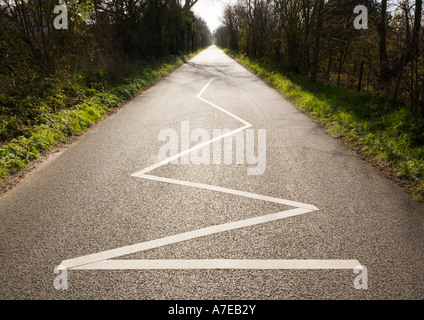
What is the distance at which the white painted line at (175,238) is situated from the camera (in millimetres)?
2820

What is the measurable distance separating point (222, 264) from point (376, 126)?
6.10 meters

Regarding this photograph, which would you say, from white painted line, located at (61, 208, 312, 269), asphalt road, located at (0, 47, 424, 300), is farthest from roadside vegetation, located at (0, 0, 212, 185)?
white painted line, located at (61, 208, 312, 269)

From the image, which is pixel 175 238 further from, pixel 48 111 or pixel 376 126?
pixel 48 111

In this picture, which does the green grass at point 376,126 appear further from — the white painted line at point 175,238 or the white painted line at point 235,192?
the white painted line at point 175,238

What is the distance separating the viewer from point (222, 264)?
2740 millimetres

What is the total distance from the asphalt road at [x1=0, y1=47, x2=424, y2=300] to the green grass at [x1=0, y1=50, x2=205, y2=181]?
658 mm

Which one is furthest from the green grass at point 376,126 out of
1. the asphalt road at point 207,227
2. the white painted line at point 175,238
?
the white painted line at point 175,238

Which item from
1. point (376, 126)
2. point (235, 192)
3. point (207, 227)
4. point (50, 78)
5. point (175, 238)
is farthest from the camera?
point (50, 78)

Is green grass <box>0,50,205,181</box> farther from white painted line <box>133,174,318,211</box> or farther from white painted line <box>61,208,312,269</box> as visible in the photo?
white painted line <box>61,208,312,269</box>

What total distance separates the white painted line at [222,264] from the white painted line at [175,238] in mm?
96

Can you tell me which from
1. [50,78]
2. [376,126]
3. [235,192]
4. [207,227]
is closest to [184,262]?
[207,227]

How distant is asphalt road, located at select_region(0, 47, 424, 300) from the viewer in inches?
98.6

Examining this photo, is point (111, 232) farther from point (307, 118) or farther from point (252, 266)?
point (307, 118)
